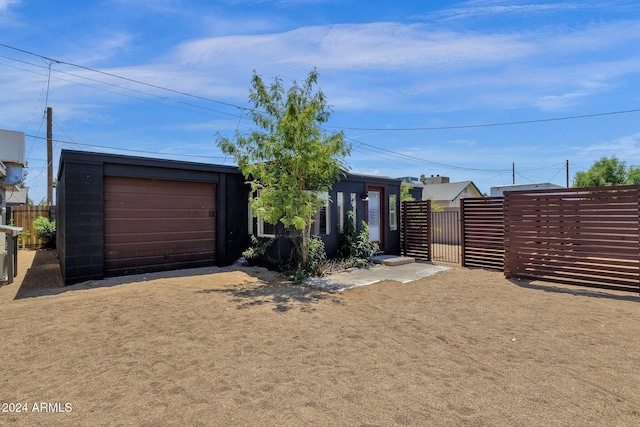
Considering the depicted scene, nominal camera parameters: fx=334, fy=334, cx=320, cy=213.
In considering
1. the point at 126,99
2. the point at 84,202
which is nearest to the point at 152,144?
the point at 126,99

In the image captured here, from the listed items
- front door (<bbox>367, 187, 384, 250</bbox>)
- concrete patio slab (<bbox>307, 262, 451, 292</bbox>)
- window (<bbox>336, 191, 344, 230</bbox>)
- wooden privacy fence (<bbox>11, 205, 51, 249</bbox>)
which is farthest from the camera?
wooden privacy fence (<bbox>11, 205, 51, 249</bbox>)

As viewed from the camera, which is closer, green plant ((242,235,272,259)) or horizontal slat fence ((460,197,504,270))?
green plant ((242,235,272,259))

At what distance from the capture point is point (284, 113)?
6867mm

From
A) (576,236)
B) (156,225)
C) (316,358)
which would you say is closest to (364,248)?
(576,236)

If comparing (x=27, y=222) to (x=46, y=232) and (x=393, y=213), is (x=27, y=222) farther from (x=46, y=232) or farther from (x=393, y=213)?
(x=393, y=213)

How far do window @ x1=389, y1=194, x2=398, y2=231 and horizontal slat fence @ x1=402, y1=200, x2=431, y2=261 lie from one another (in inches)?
10.1

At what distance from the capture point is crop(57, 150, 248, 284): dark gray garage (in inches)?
263

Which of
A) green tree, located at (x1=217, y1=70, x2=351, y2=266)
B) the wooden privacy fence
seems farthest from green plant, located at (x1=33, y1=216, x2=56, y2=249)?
green tree, located at (x1=217, y1=70, x2=351, y2=266)

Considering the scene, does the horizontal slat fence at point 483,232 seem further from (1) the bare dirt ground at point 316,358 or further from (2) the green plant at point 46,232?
(2) the green plant at point 46,232

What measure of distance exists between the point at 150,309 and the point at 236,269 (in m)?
3.43

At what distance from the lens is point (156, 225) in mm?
7777

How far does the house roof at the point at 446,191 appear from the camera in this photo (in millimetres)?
21620

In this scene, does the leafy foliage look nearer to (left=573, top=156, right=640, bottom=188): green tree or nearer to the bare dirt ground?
the bare dirt ground

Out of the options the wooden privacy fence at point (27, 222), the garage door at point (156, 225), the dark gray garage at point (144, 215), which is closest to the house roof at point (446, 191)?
the dark gray garage at point (144, 215)
